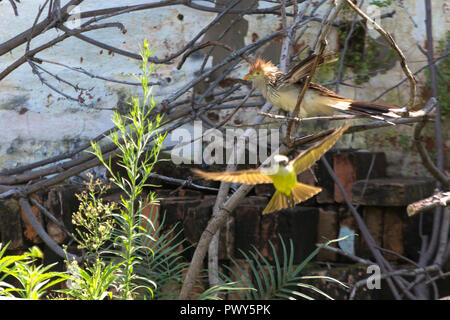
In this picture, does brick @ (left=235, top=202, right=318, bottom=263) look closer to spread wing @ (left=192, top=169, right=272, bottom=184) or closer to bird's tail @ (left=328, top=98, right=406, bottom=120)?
bird's tail @ (left=328, top=98, right=406, bottom=120)

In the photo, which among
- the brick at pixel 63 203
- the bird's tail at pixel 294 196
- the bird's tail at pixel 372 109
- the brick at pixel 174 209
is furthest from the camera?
the brick at pixel 63 203

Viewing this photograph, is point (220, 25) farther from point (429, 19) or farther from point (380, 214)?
point (380, 214)

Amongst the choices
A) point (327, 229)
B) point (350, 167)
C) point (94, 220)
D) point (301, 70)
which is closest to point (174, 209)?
point (327, 229)

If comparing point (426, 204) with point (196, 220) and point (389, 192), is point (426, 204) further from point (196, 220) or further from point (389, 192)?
point (389, 192)

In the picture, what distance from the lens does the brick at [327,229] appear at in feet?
10.4

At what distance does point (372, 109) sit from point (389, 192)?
1501 millimetres

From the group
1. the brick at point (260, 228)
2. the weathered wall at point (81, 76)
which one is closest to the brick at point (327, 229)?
the brick at point (260, 228)

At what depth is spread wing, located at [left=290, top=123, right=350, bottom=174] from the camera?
1.03 m

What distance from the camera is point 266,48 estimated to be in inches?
148

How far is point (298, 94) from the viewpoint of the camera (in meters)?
1.97

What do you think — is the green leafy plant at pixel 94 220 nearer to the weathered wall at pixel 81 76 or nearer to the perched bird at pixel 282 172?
the perched bird at pixel 282 172

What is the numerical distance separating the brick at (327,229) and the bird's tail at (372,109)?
4.94ft

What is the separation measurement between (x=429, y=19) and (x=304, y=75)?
5.41ft
